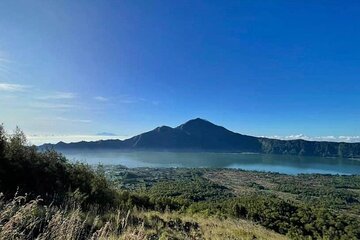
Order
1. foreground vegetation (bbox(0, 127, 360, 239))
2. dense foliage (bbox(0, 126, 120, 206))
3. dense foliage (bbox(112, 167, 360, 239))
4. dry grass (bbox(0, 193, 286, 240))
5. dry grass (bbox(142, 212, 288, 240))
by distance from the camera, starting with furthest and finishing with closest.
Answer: dense foliage (bbox(112, 167, 360, 239)) < dense foliage (bbox(0, 126, 120, 206)) < dry grass (bbox(142, 212, 288, 240)) < foreground vegetation (bbox(0, 127, 360, 239)) < dry grass (bbox(0, 193, 286, 240))

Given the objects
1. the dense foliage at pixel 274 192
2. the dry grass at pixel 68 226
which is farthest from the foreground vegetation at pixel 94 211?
the dense foliage at pixel 274 192

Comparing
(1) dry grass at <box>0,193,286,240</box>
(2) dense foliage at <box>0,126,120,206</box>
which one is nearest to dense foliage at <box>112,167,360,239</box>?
(2) dense foliage at <box>0,126,120,206</box>

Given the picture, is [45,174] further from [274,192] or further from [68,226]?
[274,192]

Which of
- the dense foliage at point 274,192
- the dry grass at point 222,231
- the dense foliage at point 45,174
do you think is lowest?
the dense foliage at point 274,192

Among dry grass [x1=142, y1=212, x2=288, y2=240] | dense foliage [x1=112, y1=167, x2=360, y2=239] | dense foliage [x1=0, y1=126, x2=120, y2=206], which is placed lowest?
dense foliage [x1=112, y1=167, x2=360, y2=239]

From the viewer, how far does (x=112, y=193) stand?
17625 mm

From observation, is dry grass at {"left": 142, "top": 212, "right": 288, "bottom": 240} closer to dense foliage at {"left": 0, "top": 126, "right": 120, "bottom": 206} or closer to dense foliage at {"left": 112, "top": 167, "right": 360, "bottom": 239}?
dense foliage at {"left": 0, "top": 126, "right": 120, "bottom": 206}

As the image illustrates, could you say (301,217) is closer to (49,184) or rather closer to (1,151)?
(49,184)

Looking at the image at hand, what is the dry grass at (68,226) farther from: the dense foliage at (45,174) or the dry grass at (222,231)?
the dense foliage at (45,174)

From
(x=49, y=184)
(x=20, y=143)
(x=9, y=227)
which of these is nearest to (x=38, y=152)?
(x=20, y=143)

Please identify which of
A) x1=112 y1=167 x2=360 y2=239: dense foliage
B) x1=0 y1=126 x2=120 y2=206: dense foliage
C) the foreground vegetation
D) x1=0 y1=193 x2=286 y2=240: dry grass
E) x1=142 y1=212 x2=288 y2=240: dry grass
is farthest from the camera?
x1=112 y1=167 x2=360 y2=239: dense foliage

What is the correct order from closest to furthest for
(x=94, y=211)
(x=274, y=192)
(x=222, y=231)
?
1. (x=222, y=231)
2. (x=94, y=211)
3. (x=274, y=192)

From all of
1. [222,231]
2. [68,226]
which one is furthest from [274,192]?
[68,226]

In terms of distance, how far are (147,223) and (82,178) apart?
1219cm
